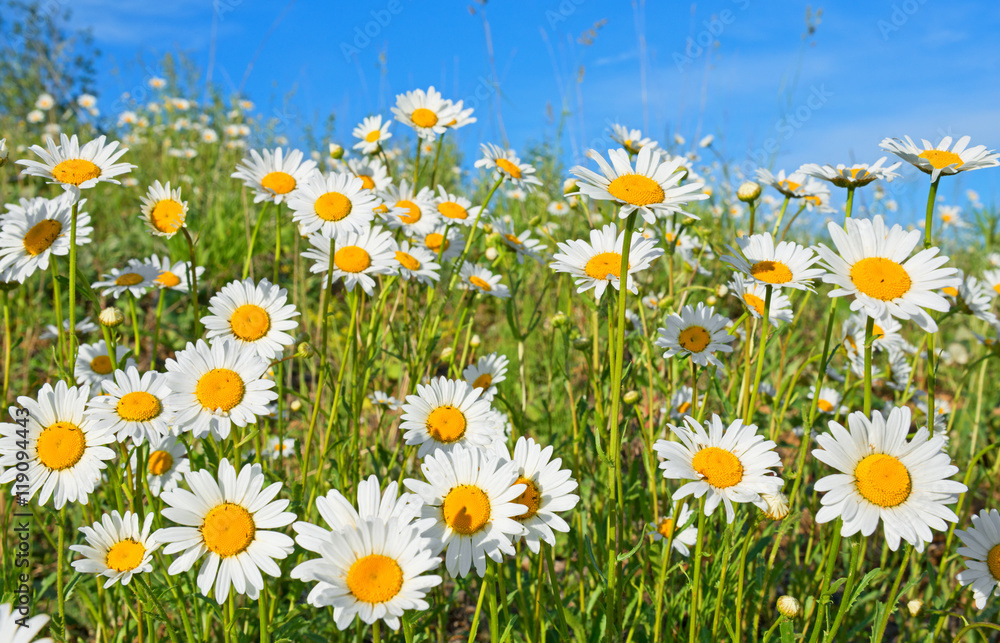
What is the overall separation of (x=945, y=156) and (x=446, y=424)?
1.18m

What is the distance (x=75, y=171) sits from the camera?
1351mm

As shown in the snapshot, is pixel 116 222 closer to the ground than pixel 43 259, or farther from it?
farther from it

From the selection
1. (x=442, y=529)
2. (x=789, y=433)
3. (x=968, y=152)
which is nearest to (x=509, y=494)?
(x=442, y=529)

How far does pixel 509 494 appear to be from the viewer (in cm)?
98

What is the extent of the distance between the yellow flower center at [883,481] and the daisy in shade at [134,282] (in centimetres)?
170

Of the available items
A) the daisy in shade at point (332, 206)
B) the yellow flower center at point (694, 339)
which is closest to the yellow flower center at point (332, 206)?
the daisy in shade at point (332, 206)

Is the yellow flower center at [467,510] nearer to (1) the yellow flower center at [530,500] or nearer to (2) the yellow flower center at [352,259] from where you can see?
(1) the yellow flower center at [530,500]

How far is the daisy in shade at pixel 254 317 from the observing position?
1396 mm

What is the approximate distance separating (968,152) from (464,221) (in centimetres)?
135

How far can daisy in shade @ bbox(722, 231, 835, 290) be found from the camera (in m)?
1.22

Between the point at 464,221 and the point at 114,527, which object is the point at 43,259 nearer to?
the point at 114,527

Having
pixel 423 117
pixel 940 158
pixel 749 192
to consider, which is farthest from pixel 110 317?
pixel 940 158

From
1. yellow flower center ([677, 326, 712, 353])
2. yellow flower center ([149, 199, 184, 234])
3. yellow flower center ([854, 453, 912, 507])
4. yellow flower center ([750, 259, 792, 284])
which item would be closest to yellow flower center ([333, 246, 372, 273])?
yellow flower center ([149, 199, 184, 234])

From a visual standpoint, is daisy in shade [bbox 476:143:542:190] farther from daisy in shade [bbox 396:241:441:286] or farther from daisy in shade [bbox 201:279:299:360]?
daisy in shade [bbox 201:279:299:360]
